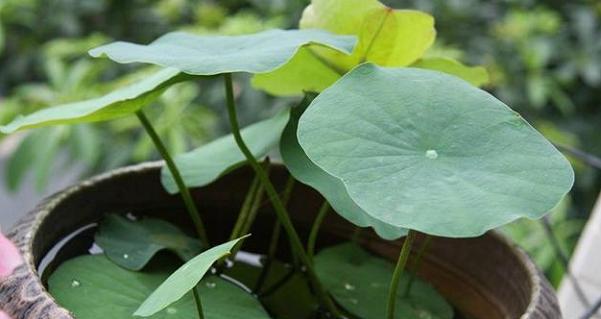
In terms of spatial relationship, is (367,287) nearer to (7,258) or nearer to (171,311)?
(171,311)

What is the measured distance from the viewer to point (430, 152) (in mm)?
507

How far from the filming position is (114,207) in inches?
27.7

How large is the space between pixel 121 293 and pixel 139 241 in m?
0.08

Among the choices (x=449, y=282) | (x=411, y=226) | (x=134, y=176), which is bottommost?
(x=449, y=282)

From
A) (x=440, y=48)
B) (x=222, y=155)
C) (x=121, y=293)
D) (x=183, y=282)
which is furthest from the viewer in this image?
(x=440, y=48)

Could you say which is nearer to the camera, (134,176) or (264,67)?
(264,67)

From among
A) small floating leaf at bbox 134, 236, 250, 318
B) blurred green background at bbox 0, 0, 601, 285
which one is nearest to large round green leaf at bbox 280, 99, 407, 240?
small floating leaf at bbox 134, 236, 250, 318

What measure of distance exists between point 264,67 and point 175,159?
219 millimetres

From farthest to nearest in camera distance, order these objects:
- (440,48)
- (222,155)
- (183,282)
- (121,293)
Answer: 1. (440,48)
2. (222,155)
3. (121,293)
4. (183,282)

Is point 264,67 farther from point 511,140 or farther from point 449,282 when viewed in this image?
point 449,282

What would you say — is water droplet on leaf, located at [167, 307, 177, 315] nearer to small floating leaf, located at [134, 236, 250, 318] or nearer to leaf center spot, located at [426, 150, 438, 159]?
small floating leaf, located at [134, 236, 250, 318]

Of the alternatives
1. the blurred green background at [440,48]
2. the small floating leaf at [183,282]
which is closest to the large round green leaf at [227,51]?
the small floating leaf at [183,282]

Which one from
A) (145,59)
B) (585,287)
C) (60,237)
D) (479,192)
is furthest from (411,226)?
(585,287)

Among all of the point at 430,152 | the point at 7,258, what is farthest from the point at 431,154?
the point at 7,258
